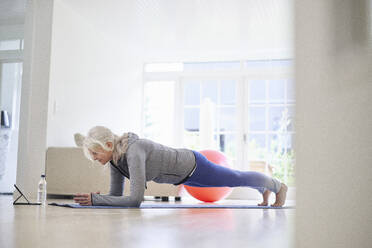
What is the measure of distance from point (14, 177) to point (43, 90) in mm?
1068

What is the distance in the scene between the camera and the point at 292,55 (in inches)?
36.4

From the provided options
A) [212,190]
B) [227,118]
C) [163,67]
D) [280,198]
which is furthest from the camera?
[163,67]

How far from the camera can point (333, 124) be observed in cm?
88

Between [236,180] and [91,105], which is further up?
[91,105]

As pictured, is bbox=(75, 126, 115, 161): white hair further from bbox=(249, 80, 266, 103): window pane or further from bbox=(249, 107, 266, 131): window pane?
bbox=(249, 80, 266, 103): window pane

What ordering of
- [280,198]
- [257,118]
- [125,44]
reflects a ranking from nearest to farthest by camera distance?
[280,198], [125,44], [257,118]

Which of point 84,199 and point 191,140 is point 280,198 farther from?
point 191,140

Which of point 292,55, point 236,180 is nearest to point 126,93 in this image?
point 236,180

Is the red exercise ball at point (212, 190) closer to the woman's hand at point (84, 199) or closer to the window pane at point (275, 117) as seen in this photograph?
the woman's hand at point (84, 199)

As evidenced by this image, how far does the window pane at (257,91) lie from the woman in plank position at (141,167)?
364 centimetres

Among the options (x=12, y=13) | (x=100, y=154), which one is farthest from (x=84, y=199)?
(x=12, y=13)

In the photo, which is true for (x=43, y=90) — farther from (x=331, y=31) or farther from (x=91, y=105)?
(x=331, y=31)

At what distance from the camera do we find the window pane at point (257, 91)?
6.91 metres

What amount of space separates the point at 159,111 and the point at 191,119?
0.62 metres
